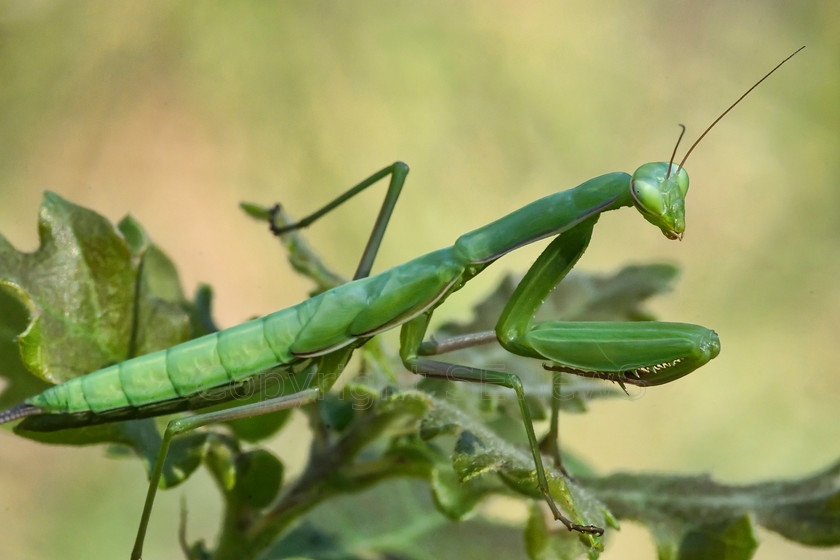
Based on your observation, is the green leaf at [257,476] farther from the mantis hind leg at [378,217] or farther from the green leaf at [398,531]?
the mantis hind leg at [378,217]

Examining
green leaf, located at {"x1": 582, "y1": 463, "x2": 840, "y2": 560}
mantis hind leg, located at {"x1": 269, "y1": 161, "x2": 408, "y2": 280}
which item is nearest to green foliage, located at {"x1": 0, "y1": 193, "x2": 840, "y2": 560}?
green leaf, located at {"x1": 582, "y1": 463, "x2": 840, "y2": 560}

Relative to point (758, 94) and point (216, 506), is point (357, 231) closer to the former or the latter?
point (216, 506)

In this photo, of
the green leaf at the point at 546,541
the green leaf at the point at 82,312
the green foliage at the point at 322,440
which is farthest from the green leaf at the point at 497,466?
the green leaf at the point at 82,312

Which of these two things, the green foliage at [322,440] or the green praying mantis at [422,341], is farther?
the green praying mantis at [422,341]

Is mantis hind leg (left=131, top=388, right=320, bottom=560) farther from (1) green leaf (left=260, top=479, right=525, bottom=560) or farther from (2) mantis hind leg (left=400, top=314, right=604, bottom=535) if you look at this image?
(1) green leaf (left=260, top=479, right=525, bottom=560)

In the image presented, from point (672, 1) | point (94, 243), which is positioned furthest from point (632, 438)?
point (94, 243)
